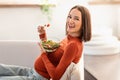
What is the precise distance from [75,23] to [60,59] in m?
0.25

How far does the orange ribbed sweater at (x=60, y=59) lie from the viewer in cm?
146

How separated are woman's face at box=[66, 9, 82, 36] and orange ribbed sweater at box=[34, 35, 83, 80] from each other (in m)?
0.04

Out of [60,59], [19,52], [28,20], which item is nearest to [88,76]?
[19,52]

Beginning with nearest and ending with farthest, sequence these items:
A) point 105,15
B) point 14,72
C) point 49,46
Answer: point 49,46 < point 14,72 < point 105,15

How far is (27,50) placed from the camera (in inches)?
85.5

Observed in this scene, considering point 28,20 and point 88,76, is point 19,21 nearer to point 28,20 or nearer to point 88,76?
point 28,20

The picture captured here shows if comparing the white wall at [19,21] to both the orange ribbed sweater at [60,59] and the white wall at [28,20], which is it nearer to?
the white wall at [28,20]

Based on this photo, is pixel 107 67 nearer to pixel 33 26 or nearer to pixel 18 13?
pixel 33 26

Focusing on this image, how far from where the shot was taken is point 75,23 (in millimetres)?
1577

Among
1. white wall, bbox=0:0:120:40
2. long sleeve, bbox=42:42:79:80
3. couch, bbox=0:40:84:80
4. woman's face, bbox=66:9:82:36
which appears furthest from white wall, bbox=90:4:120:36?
long sleeve, bbox=42:42:79:80

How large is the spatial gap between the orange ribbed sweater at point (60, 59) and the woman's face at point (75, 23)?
41 mm

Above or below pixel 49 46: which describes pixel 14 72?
below

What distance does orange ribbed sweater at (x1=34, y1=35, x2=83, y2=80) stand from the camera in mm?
1462

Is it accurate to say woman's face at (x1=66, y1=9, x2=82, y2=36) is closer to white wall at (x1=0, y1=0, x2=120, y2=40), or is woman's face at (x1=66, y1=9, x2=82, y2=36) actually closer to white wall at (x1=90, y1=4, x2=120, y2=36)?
white wall at (x1=0, y1=0, x2=120, y2=40)
